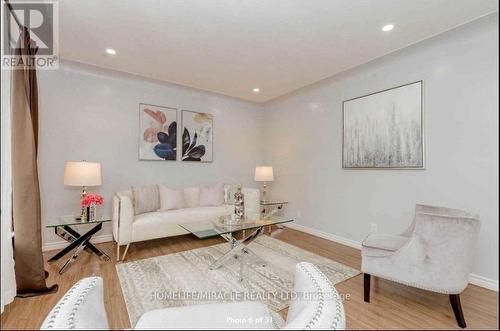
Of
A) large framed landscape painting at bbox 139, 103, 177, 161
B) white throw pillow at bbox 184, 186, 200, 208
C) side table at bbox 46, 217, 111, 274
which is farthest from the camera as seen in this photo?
A: white throw pillow at bbox 184, 186, 200, 208

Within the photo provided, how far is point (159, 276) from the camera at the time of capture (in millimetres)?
2297

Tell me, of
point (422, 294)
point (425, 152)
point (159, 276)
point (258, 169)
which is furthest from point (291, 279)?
point (258, 169)

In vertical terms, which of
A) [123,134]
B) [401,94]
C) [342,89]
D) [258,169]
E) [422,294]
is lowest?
[422,294]

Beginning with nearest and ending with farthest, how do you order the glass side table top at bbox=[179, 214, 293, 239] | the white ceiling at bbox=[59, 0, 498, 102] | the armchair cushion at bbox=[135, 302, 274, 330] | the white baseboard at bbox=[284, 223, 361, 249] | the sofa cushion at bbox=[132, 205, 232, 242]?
the armchair cushion at bbox=[135, 302, 274, 330] → the white ceiling at bbox=[59, 0, 498, 102] → the glass side table top at bbox=[179, 214, 293, 239] → the sofa cushion at bbox=[132, 205, 232, 242] → the white baseboard at bbox=[284, 223, 361, 249]

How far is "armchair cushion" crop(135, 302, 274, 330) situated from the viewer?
0.86 metres

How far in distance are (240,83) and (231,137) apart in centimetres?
120

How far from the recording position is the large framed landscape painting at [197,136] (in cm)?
423

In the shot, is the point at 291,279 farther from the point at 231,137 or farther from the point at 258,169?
the point at 231,137

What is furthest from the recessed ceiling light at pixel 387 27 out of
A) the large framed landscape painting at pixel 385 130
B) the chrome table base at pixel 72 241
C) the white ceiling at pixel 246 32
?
the chrome table base at pixel 72 241

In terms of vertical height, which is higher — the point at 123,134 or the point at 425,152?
the point at 123,134

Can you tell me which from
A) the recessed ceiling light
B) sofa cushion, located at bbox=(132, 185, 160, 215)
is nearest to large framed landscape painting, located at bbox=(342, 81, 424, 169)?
the recessed ceiling light

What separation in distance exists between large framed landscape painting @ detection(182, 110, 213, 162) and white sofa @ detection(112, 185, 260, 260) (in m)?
1.06

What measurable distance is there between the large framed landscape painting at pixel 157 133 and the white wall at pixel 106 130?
0.09m

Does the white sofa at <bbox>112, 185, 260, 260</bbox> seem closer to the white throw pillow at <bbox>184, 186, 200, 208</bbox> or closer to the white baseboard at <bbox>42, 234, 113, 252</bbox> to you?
the white throw pillow at <bbox>184, 186, 200, 208</bbox>
